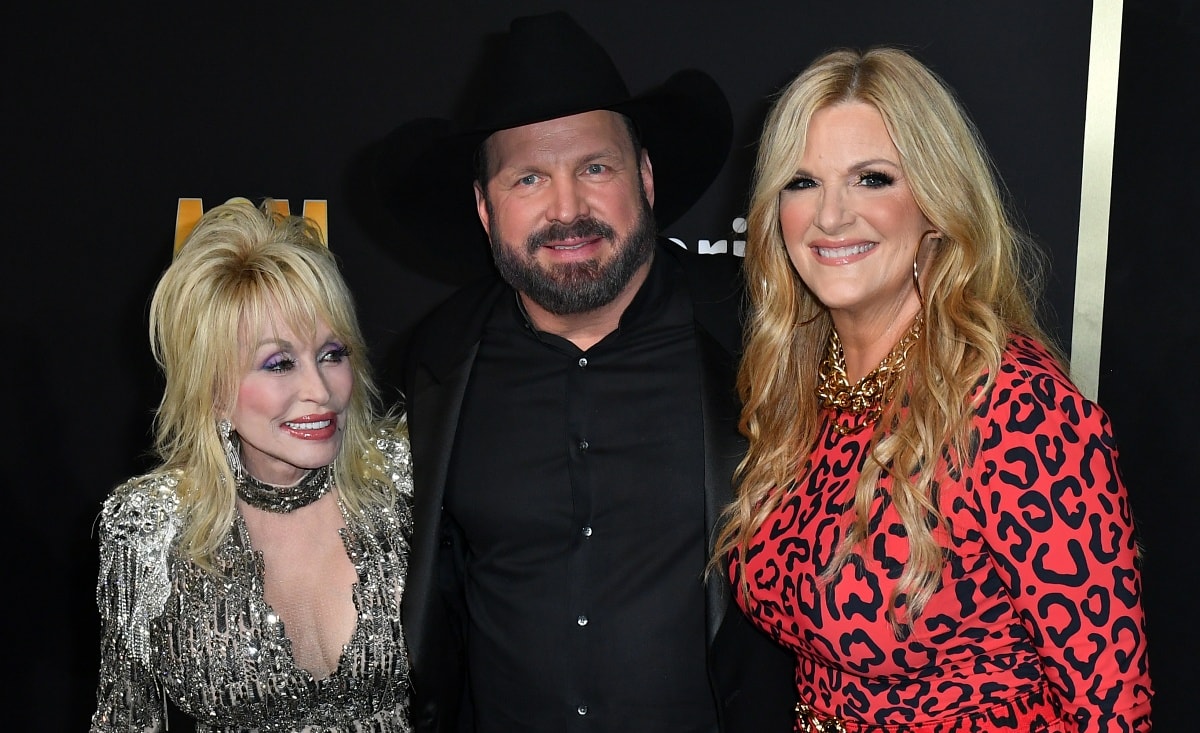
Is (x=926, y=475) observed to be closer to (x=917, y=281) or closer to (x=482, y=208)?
(x=917, y=281)

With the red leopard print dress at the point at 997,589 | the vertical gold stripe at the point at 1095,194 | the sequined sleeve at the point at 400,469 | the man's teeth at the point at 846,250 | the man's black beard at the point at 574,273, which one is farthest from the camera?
the vertical gold stripe at the point at 1095,194

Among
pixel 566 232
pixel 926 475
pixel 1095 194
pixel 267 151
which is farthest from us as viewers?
pixel 267 151

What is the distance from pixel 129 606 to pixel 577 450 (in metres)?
0.96

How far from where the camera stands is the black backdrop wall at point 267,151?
278 cm

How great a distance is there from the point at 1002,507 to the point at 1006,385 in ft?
0.60

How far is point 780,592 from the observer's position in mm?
1804

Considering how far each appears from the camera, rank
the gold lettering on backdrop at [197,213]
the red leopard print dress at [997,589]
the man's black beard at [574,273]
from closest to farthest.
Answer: the red leopard print dress at [997,589] → the man's black beard at [574,273] → the gold lettering on backdrop at [197,213]

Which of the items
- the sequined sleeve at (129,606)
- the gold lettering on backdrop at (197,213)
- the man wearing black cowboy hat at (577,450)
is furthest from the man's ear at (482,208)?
the sequined sleeve at (129,606)

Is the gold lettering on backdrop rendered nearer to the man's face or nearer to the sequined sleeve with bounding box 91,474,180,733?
the man's face

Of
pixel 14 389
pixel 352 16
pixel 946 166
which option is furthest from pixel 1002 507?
pixel 14 389

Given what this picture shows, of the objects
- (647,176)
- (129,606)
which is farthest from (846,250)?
(129,606)

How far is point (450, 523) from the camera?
238 cm

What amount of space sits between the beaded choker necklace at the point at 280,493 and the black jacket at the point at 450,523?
213 millimetres

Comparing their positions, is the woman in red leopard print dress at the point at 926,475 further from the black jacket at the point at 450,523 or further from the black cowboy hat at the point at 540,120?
the black cowboy hat at the point at 540,120
